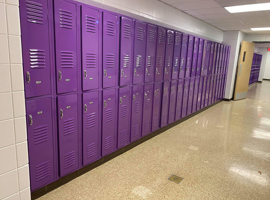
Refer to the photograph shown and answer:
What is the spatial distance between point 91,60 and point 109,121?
36.2 inches

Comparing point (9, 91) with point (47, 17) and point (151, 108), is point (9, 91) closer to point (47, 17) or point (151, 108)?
point (47, 17)

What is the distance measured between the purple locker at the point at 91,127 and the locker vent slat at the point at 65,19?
80 centimetres

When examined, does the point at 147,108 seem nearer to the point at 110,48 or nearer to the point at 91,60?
the point at 110,48

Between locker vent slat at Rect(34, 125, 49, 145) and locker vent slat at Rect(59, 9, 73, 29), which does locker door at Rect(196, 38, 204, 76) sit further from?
locker vent slat at Rect(34, 125, 49, 145)

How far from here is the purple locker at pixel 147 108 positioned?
3.60 m

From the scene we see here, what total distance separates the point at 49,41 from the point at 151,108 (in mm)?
2286

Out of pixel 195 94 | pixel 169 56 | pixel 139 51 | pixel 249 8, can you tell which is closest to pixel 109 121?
pixel 139 51

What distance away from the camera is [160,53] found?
3.73 metres

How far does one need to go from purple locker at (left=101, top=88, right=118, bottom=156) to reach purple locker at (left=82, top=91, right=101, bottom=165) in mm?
110

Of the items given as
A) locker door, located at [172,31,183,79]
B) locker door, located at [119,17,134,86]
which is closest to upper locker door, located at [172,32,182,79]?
locker door, located at [172,31,183,79]

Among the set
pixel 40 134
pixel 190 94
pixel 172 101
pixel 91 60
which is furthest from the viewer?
pixel 190 94

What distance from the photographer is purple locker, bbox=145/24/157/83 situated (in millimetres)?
3364

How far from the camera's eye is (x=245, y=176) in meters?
2.78

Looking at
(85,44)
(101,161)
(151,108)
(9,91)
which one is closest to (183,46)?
(151,108)
